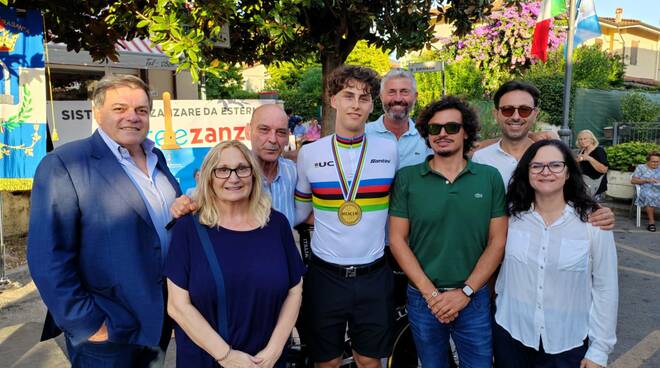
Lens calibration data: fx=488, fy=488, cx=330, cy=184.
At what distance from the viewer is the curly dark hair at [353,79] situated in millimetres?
2957

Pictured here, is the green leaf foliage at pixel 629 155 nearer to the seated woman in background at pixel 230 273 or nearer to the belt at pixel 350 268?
the belt at pixel 350 268

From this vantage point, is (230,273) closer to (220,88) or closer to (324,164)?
(324,164)

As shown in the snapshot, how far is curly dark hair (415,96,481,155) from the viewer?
284 centimetres

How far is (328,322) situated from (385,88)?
72.8 inches

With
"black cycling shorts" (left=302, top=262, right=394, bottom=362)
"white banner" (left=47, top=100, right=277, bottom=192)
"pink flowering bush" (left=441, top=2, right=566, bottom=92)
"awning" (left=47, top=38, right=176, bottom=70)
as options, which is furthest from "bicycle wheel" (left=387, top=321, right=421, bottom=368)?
"pink flowering bush" (left=441, top=2, right=566, bottom=92)

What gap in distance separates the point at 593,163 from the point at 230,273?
7.12 m

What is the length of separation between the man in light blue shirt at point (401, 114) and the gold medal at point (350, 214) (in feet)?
3.11

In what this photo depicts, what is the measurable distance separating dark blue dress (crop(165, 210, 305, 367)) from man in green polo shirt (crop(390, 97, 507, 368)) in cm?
81

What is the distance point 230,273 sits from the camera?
2189mm

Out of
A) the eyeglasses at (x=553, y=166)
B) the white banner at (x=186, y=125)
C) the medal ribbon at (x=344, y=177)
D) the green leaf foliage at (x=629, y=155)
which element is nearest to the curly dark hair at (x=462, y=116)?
the medal ribbon at (x=344, y=177)

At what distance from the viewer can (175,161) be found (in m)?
6.43

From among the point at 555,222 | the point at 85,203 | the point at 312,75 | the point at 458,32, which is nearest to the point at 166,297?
the point at 85,203

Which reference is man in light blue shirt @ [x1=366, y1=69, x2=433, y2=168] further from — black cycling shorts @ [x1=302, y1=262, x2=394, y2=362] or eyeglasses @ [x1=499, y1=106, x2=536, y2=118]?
black cycling shorts @ [x1=302, y1=262, x2=394, y2=362]

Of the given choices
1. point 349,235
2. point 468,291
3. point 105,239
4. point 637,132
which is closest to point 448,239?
point 468,291
